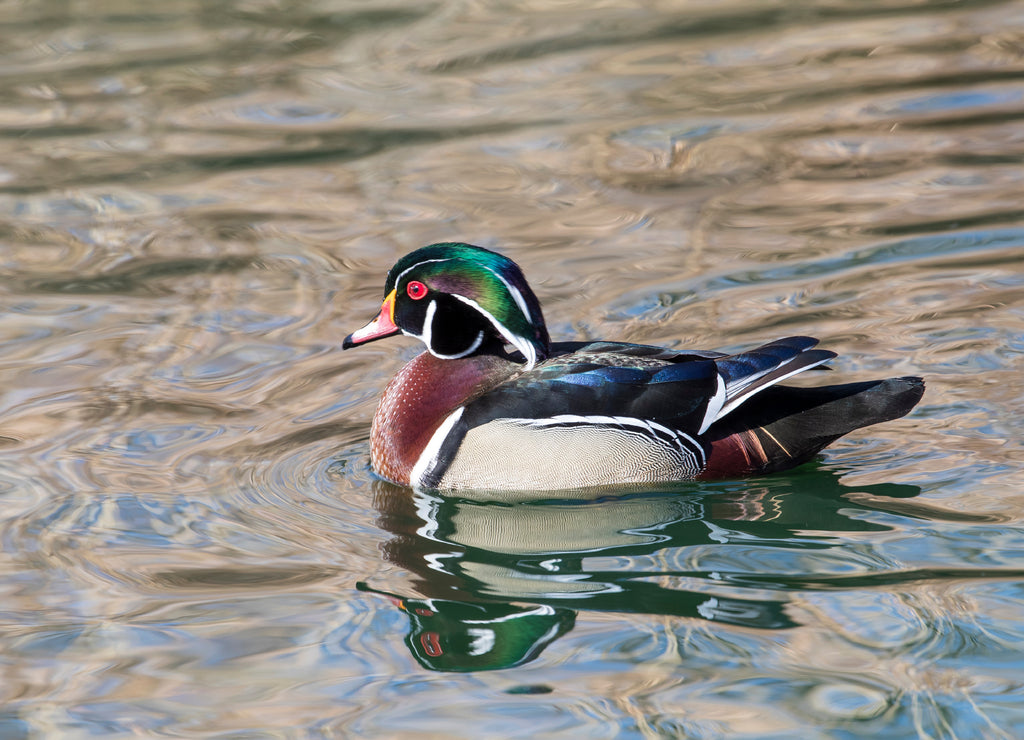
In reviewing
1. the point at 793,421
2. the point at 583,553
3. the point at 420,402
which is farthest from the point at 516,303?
the point at 793,421

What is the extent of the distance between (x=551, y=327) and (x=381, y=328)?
1.70 metres

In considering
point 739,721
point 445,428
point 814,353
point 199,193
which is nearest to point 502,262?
point 445,428

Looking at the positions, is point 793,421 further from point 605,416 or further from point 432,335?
point 432,335

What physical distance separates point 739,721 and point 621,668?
0.47m

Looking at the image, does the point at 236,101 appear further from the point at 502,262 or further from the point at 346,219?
the point at 502,262

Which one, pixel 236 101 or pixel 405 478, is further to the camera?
pixel 236 101

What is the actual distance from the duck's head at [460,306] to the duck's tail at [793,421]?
2.95ft

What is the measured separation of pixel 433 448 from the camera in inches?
242

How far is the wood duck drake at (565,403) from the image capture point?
5902 mm

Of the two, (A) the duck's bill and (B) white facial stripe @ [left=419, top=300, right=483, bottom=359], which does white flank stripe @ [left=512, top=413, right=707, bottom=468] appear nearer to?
(B) white facial stripe @ [left=419, top=300, right=483, bottom=359]

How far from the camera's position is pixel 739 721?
4379mm

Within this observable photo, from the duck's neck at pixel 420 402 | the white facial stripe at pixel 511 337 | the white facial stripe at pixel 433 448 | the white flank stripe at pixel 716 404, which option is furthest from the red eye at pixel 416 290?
the white flank stripe at pixel 716 404

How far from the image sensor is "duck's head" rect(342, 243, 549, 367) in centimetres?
609

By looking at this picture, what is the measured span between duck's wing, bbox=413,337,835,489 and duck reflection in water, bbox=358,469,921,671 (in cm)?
15
